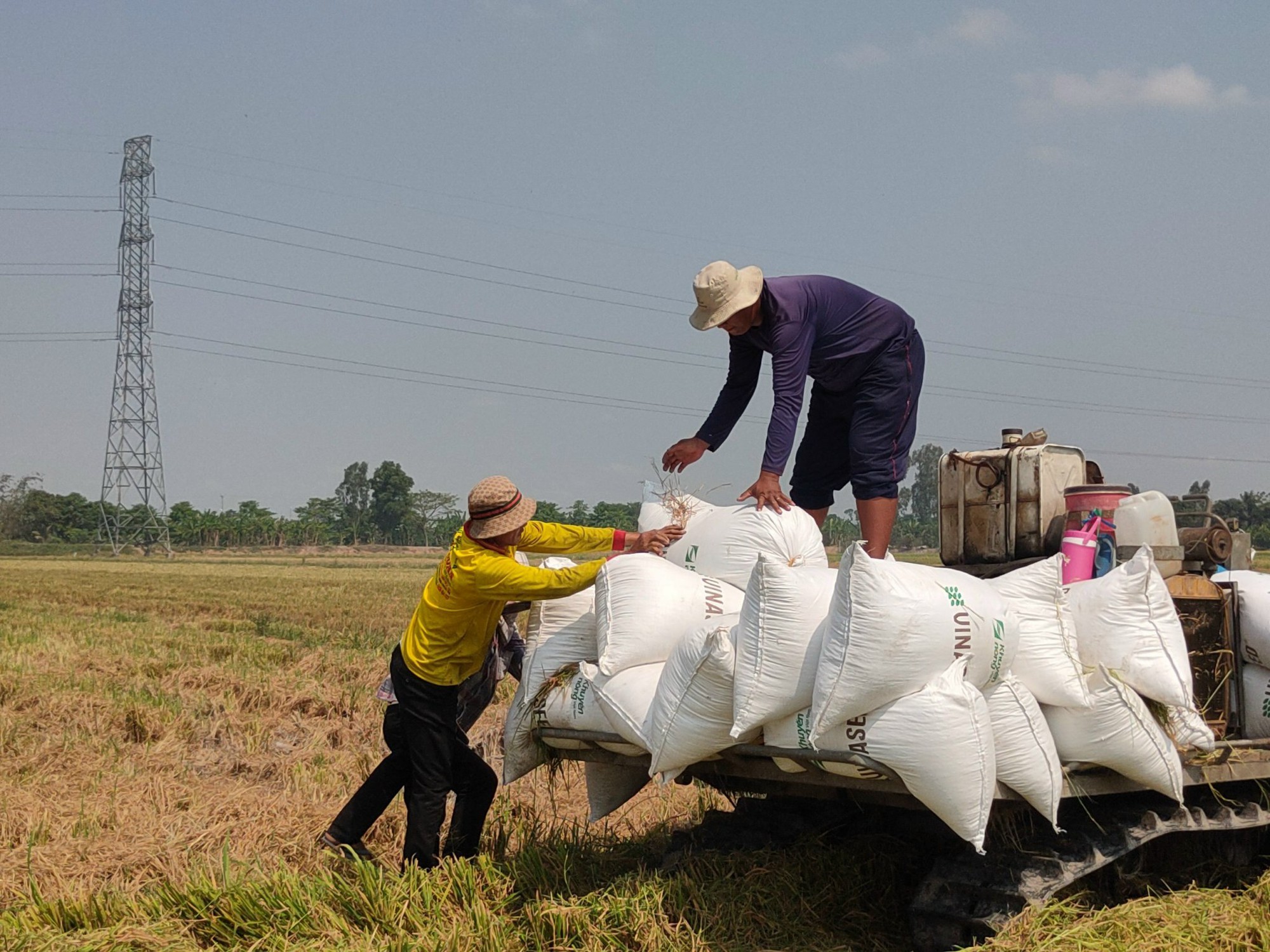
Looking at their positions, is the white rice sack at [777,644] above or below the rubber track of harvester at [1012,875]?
above

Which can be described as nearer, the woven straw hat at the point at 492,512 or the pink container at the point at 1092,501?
the woven straw hat at the point at 492,512

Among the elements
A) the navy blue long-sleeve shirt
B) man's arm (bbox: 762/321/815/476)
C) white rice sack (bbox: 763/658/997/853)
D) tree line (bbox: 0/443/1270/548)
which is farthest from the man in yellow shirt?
tree line (bbox: 0/443/1270/548)

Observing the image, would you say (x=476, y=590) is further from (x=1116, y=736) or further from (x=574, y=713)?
(x=1116, y=736)

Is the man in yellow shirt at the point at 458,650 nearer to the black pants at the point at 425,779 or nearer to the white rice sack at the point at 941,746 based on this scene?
the black pants at the point at 425,779

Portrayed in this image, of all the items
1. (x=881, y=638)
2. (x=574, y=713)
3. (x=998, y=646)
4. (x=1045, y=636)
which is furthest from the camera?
(x=574, y=713)

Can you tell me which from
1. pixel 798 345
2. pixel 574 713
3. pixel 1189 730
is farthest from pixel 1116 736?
pixel 798 345

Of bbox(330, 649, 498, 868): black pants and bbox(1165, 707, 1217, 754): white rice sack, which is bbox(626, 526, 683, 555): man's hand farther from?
bbox(1165, 707, 1217, 754): white rice sack

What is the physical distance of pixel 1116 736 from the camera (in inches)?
158

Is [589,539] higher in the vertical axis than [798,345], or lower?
lower

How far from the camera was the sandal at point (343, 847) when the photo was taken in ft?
16.3

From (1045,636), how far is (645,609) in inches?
51.9

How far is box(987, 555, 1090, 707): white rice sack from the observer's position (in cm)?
404

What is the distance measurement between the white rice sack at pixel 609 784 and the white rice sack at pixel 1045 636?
1.59m

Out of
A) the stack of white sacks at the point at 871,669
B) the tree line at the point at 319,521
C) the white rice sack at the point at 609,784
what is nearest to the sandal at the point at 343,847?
the stack of white sacks at the point at 871,669
